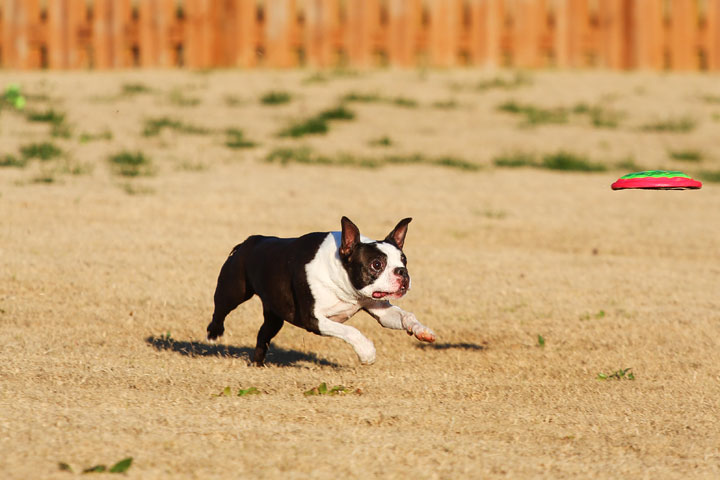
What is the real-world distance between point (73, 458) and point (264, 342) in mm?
2452

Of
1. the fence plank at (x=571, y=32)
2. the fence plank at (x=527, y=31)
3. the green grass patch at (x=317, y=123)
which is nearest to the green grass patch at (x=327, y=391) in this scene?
the green grass patch at (x=317, y=123)

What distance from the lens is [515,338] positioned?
8.13 m

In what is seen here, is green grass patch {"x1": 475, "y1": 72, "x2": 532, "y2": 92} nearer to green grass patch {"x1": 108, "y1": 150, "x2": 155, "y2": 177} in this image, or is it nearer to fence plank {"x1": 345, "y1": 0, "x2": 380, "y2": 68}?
fence plank {"x1": 345, "y1": 0, "x2": 380, "y2": 68}

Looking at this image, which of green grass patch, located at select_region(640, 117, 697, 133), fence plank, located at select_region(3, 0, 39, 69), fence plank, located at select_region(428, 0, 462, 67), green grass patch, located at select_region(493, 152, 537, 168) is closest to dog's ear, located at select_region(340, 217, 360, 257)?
green grass patch, located at select_region(493, 152, 537, 168)

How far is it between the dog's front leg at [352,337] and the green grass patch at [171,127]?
10123 millimetres

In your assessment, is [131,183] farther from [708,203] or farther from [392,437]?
[392,437]

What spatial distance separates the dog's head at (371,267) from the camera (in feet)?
20.6

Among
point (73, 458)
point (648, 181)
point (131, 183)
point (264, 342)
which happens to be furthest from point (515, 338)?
point (131, 183)

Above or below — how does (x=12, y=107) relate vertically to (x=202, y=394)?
above

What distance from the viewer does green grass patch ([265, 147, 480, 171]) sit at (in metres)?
14.9

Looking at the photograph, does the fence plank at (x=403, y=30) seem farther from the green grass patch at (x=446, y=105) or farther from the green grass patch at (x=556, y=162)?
the green grass patch at (x=556, y=162)

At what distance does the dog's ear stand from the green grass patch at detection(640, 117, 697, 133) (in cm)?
1240

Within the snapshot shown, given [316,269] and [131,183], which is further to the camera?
[131,183]

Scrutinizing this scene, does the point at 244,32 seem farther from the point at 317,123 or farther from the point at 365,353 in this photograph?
the point at 365,353
